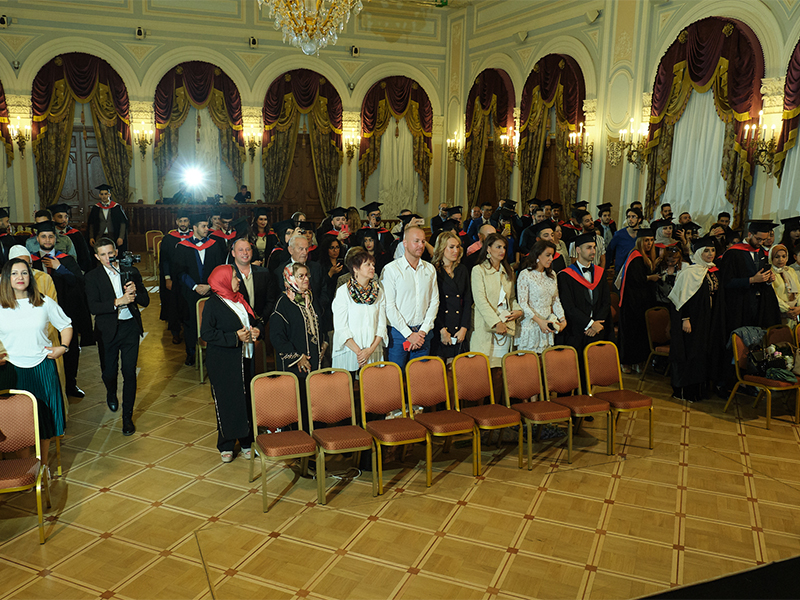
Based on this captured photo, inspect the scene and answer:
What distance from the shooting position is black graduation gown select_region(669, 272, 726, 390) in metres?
6.75

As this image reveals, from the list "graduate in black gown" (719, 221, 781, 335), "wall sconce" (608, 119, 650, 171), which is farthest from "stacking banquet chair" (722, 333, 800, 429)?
"wall sconce" (608, 119, 650, 171)

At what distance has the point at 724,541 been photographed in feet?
13.6

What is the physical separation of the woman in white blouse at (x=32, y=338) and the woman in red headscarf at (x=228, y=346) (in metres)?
1.05

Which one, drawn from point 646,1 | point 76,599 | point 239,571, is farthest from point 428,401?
point 646,1

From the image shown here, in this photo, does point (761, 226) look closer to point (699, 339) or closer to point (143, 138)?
point (699, 339)

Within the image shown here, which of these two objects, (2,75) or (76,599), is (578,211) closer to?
(76,599)

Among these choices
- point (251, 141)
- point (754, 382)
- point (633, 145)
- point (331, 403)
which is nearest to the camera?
point (331, 403)

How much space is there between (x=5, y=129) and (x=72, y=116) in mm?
1432

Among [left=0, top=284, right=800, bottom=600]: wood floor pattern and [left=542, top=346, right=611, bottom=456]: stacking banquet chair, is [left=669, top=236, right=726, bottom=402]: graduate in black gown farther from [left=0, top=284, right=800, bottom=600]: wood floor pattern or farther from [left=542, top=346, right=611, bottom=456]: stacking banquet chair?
[left=542, top=346, right=611, bottom=456]: stacking banquet chair

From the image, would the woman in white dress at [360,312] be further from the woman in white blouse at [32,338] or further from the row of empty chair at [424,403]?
the woman in white blouse at [32,338]

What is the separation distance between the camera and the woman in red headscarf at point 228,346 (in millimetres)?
5027

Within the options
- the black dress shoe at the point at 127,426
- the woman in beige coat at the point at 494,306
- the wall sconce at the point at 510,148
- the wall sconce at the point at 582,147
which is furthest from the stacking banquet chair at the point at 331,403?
the wall sconce at the point at 510,148

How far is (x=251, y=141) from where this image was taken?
648 inches

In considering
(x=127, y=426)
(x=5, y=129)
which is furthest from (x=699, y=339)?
(x=5, y=129)
